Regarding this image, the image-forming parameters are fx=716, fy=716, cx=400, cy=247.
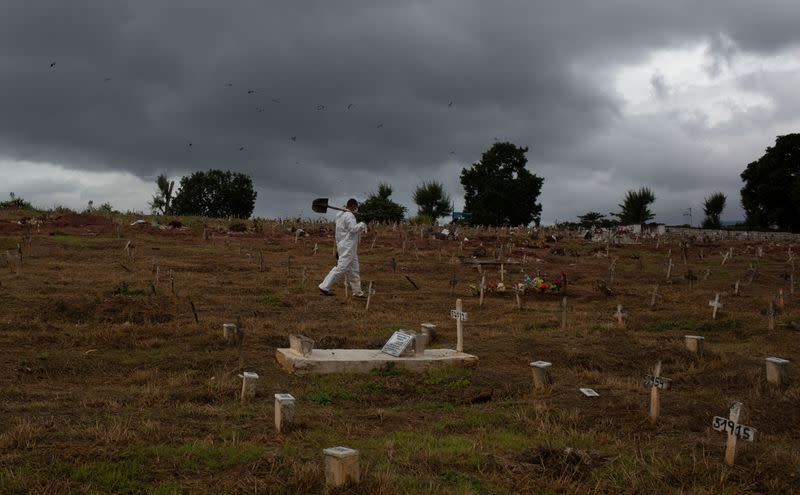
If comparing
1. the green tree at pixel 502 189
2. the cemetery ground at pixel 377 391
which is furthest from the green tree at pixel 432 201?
the cemetery ground at pixel 377 391

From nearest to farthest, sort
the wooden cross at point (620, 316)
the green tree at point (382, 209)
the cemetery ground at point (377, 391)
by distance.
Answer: the cemetery ground at point (377, 391) < the wooden cross at point (620, 316) < the green tree at point (382, 209)

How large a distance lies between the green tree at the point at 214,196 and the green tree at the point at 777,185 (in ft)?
135

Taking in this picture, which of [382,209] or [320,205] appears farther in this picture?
[382,209]

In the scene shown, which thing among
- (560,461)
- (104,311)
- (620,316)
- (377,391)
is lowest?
(377,391)

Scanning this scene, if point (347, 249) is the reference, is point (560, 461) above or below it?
below

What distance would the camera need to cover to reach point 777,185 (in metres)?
54.6

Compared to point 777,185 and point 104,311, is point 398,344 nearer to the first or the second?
point 104,311

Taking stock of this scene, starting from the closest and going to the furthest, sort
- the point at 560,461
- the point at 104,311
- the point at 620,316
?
the point at 560,461 → the point at 104,311 → the point at 620,316

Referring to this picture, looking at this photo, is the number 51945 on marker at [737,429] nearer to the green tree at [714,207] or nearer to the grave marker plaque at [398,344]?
the grave marker plaque at [398,344]

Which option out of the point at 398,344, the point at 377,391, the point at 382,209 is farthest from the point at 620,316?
the point at 382,209

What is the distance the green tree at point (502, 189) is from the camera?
57.8 metres

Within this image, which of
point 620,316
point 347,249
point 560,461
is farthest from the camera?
point 347,249

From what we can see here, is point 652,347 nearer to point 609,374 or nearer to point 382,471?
point 609,374

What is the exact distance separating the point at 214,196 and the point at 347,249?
44.9 meters
